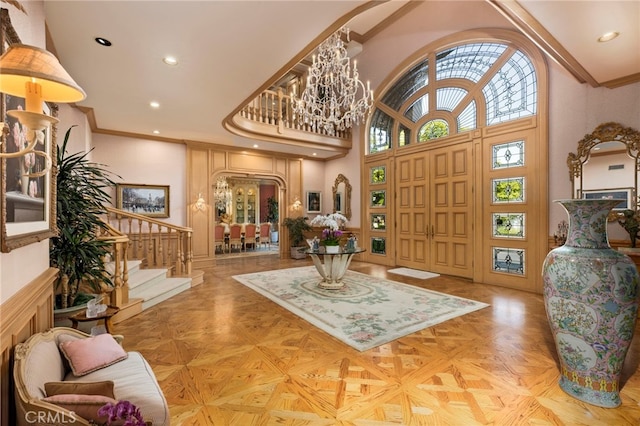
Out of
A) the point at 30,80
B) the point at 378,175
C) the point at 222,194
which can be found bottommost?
the point at 30,80

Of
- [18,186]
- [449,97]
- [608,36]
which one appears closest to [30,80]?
[18,186]

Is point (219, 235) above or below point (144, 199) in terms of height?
below

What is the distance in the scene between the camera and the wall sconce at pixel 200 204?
23.6 feet

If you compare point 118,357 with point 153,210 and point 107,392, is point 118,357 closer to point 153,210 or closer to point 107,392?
point 107,392

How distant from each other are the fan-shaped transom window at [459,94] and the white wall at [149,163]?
514cm

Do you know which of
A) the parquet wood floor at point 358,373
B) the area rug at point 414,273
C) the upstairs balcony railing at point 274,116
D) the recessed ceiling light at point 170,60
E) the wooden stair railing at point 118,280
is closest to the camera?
the parquet wood floor at point 358,373

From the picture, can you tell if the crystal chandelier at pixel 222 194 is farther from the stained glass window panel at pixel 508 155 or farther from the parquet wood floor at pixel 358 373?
the stained glass window panel at pixel 508 155

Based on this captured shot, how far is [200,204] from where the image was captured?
7.24 meters

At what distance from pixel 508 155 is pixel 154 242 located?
24.5 ft

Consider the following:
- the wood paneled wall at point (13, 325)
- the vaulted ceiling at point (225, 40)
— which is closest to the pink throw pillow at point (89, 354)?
the wood paneled wall at point (13, 325)

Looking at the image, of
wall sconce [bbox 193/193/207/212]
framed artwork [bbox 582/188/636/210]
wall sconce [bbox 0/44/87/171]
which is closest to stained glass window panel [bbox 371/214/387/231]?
framed artwork [bbox 582/188/636/210]

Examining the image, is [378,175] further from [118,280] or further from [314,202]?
[118,280]

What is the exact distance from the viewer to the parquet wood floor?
1.87 meters

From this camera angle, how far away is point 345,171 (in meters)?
8.59
